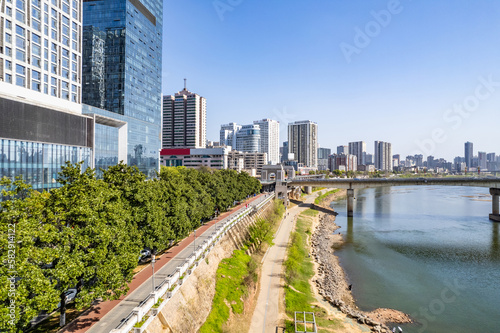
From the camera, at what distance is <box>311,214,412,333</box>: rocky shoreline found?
34562 millimetres

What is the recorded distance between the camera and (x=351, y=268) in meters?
51.8

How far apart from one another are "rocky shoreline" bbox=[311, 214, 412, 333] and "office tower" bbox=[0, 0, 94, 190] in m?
50.8

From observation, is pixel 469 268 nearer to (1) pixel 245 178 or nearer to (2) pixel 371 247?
(2) pixel 371 247

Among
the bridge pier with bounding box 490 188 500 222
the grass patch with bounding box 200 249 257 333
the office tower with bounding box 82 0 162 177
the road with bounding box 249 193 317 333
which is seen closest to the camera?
the grass patch with bounding box 200 249 257 333

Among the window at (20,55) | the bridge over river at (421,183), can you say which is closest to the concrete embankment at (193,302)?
the window at (20,55)

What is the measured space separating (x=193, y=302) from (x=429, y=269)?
43.0 metres

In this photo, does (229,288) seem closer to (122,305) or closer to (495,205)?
(122,305)

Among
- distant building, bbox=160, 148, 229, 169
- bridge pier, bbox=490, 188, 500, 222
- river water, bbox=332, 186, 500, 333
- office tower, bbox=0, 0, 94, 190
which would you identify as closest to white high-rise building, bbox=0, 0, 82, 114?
office tower, bbox=0, 0, 94, 190

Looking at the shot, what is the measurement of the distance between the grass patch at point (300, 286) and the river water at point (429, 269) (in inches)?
268

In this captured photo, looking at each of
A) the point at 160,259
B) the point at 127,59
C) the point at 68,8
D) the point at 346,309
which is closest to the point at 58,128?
the point at 68,8

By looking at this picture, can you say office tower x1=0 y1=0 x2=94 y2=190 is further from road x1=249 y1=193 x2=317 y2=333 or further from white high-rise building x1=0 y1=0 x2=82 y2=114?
road x1=249 y1=193 x2=317 y2=333

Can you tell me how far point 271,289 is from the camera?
132 feet

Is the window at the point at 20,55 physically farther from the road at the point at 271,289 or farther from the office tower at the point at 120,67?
the road at the point at 271,289

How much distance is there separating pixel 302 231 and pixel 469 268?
3292 cm
